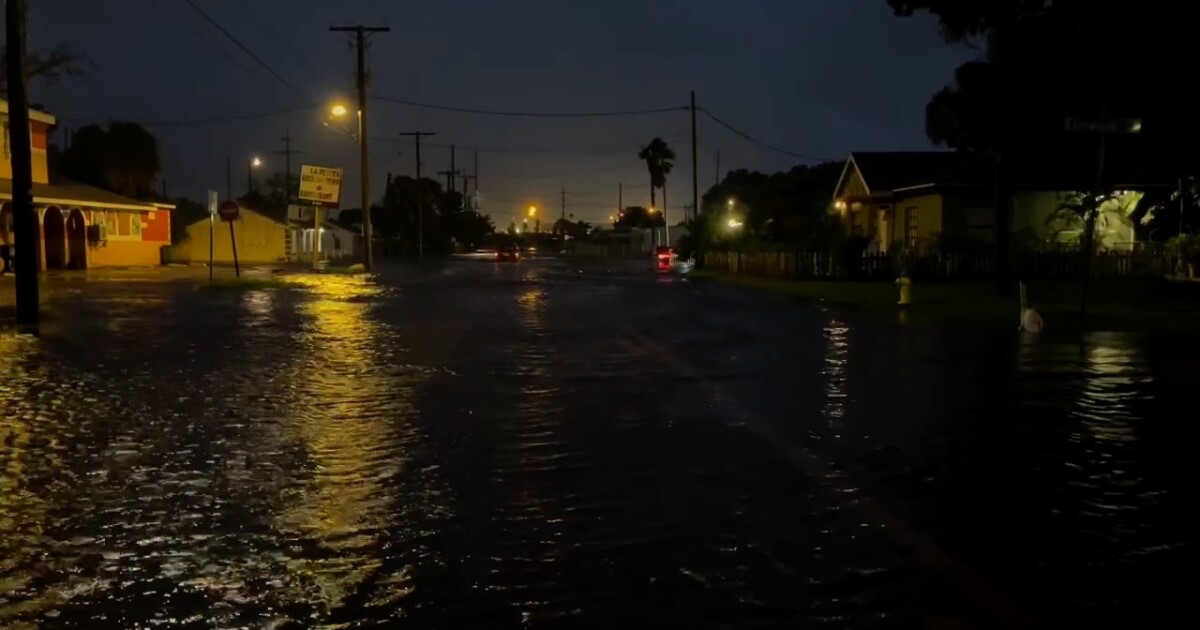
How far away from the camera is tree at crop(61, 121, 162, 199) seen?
71375 mm

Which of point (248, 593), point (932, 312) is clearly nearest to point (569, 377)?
point (248, 593)

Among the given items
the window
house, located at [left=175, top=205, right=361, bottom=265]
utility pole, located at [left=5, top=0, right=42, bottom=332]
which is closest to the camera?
utility pole, located at [left=5, top=0, right=42, bottom=332]

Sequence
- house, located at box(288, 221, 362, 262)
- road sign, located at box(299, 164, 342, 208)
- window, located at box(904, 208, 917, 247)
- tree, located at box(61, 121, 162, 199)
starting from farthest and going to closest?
house, located at box(288, 221, 362, 262), tree, located at box(61, 121, 162, 199), road sign, located at box(299, 164, 342, 208), window, located at box(904, 208, 917, 247)

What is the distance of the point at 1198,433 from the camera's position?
417 inches

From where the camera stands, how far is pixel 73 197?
49.7 metres

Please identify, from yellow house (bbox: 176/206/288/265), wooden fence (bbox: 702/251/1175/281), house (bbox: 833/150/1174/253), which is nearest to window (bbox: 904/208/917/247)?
house (bbox: 833/150/1174/253)

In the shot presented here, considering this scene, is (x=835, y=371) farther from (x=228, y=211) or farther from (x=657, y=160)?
(x=657, y=160)

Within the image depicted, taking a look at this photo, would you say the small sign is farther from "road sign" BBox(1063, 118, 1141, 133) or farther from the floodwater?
"road sign" BBox(1063, 118, 1141, 133)

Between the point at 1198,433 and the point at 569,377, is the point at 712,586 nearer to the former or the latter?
the point at 1198,433

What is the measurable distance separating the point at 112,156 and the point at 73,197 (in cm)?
2324

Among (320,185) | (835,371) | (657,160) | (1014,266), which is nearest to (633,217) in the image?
(657,160)

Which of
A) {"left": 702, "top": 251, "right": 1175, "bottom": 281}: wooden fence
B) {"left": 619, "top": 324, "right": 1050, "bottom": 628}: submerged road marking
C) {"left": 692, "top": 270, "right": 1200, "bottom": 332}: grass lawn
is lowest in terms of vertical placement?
{"left": 619, "top": 324, "right": 1050, "bottom": 628}: submerged road marking

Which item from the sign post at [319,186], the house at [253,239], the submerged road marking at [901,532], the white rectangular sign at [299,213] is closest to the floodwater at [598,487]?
the submerged road marking at [901,532]

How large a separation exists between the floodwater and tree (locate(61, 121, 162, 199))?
57872 millimetres
